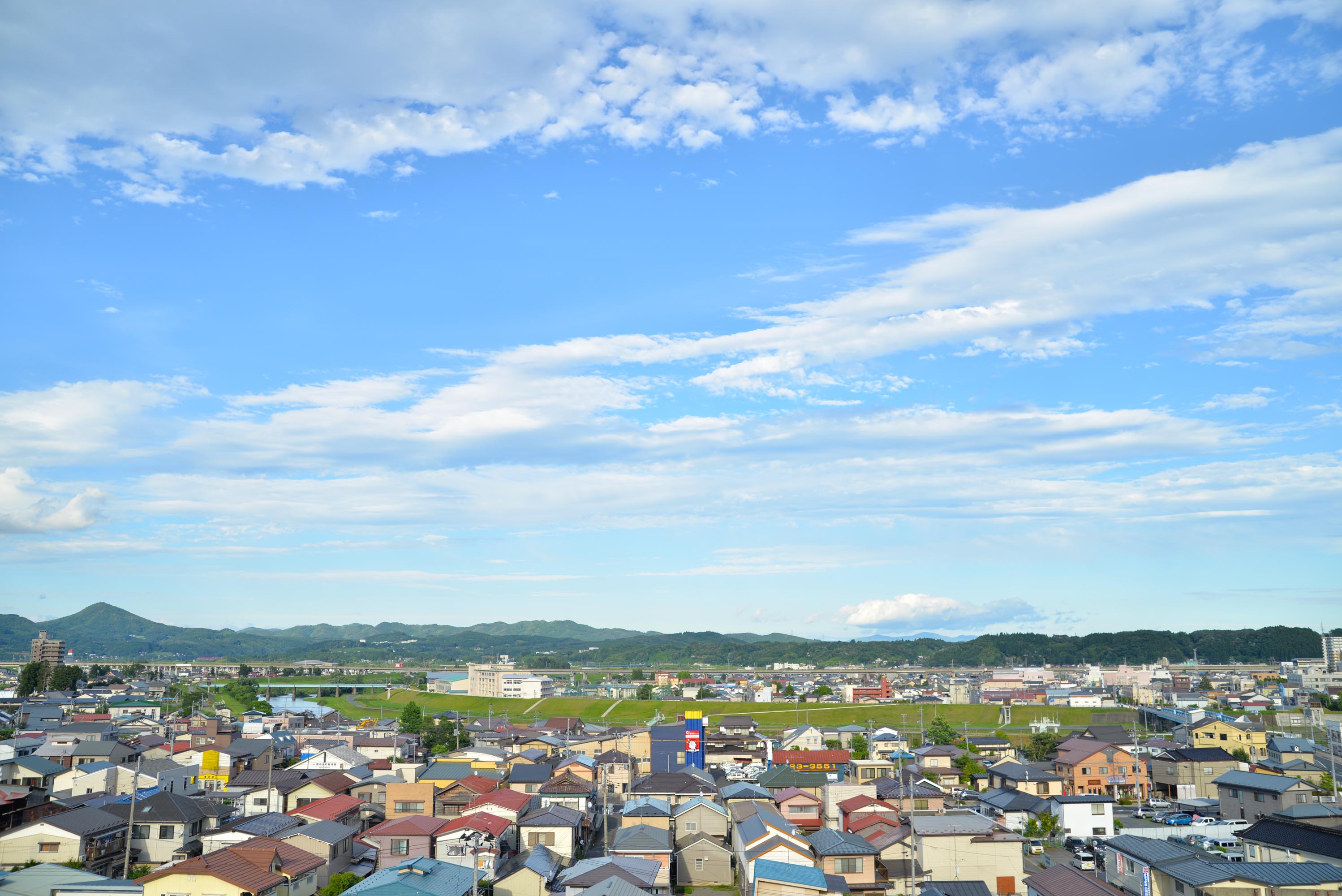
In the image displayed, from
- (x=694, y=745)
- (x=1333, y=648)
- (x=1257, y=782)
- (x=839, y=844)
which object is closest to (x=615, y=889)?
(x=839, y=844)

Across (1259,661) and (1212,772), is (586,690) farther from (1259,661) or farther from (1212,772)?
(1259,661)

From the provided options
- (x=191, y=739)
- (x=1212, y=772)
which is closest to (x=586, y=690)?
(x=191, y=739)

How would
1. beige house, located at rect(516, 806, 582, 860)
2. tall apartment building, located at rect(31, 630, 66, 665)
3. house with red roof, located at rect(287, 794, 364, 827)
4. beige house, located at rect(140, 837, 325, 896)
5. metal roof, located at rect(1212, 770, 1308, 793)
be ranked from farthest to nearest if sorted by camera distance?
tall apartment building, located at rect(31, 630, 66, 665), metal roof, located at rect(1212, 770, 1308, 793), house with red roof, located at rect(287, 794, 364, 827), beige house, located at rect(516, 806, 582, 860), beige house, located at rect(140, 837, 325, 896)

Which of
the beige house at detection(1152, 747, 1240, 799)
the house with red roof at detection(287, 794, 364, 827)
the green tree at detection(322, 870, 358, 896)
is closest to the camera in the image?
the green tree at detection(322, 870, 358, 896)

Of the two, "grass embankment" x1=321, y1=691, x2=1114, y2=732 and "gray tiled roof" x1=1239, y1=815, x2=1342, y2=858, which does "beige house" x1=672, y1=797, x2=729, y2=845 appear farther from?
"grass embankment" x1=321, y1=691, x2=1114, y2=732

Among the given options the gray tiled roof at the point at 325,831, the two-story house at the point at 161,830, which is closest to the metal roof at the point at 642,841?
the gray tiled roof at the point at 325,831

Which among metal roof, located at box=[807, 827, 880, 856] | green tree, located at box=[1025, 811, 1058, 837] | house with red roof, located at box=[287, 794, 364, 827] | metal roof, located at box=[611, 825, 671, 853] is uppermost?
metal roof, located at box=[807, 827, 880, 856]

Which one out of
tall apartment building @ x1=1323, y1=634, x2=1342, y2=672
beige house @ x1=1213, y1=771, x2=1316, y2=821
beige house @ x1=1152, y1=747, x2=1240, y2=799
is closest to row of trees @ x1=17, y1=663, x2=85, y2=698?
beige house @ x1=1152, y1=747, x2=1240, y2=799

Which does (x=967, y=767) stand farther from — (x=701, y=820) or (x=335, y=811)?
(x=335, y=811)
